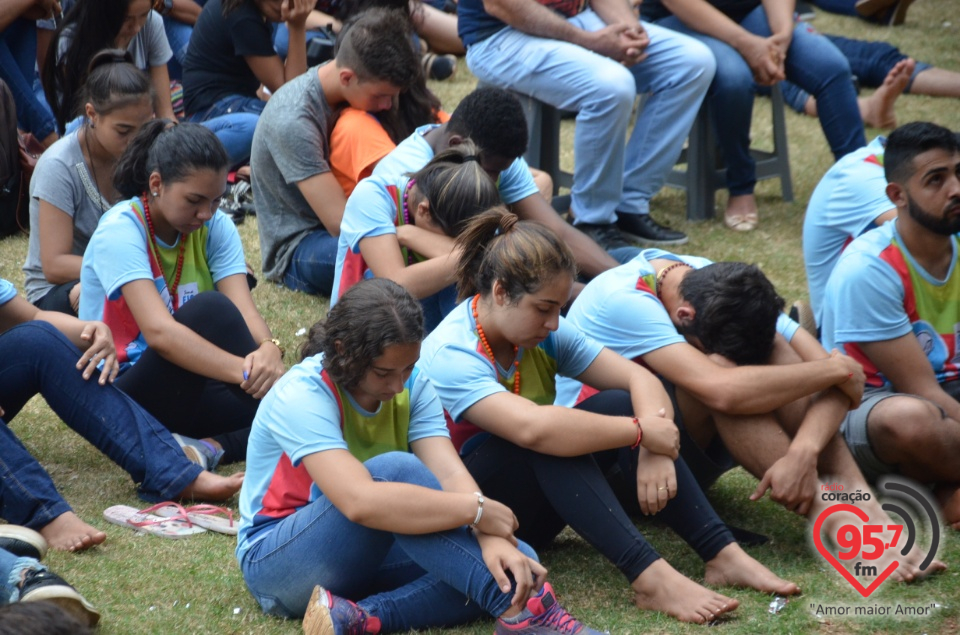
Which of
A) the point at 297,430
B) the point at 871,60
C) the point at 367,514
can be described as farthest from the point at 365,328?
the point at 871,60

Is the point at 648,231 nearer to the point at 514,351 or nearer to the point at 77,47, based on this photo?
the point at 514,351

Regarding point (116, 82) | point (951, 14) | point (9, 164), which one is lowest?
point (951, 14)

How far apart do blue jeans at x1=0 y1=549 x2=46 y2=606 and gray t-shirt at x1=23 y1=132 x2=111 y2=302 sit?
167 centimetres

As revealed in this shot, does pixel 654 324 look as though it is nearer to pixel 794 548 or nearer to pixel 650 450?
pixel 650 450

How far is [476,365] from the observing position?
3.05 metres

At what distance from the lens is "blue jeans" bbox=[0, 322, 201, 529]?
3.41 metres

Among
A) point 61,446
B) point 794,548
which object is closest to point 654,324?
point 794,548

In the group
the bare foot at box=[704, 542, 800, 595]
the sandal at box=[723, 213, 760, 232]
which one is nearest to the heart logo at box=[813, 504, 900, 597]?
the bare foot at box=[704, 542, 800, 595]

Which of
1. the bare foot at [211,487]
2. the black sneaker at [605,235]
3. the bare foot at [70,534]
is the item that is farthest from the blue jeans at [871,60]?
the bare foot at [70,534]

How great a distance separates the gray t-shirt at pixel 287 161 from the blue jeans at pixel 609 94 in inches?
43.6

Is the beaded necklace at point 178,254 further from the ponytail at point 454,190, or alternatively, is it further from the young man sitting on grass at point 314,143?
the young man sitting on grass at point 314,143

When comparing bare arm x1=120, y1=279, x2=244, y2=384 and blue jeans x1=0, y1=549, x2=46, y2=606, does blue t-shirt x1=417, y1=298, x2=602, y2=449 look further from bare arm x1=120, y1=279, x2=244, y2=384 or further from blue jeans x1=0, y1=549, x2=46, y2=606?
blue jeans x1=0, y1=549, x2=46, y2=606

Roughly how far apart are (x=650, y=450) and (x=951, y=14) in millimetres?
7657

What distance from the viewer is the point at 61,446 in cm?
401
